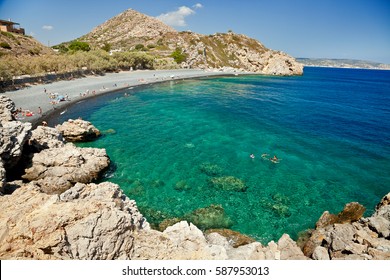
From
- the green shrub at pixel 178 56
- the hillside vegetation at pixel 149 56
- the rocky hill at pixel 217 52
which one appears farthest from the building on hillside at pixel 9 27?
the green shrub at pixel 178 56

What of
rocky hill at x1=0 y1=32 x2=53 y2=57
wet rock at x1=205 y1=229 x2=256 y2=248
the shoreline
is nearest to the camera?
wet rock at x1=205 y1=229 x2=256 y2=248

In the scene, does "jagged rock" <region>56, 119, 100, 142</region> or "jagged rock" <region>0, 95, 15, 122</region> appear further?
"jagged rock" <region>56, 119, 100, 142</region>

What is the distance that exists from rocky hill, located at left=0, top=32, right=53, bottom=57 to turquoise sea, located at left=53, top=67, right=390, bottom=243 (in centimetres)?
5277

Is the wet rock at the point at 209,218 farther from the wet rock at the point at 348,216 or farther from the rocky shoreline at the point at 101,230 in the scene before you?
the wet rock at the point at 348,216

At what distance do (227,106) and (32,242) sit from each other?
49144mm

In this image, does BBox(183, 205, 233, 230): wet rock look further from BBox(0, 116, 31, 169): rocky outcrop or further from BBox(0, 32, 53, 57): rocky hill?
BBox(0, 32, 53, 57): rocky hill

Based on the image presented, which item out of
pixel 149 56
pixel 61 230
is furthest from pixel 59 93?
pixel 149 56

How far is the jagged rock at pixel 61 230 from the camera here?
738 centimetres

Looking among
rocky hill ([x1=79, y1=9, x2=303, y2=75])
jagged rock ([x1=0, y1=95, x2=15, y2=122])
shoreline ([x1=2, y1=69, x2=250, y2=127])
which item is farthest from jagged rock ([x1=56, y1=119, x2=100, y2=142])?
rocky hill ([x1=79, y1=9, x2=303, y2=75])

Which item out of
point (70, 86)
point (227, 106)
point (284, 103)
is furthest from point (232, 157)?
point (70, 86)

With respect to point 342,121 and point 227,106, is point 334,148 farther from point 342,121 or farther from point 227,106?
point 227,106

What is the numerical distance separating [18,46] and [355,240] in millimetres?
110400

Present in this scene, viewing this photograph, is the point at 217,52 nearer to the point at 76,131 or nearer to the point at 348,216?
the point at 76,131

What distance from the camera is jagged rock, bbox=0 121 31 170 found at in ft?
58.2
